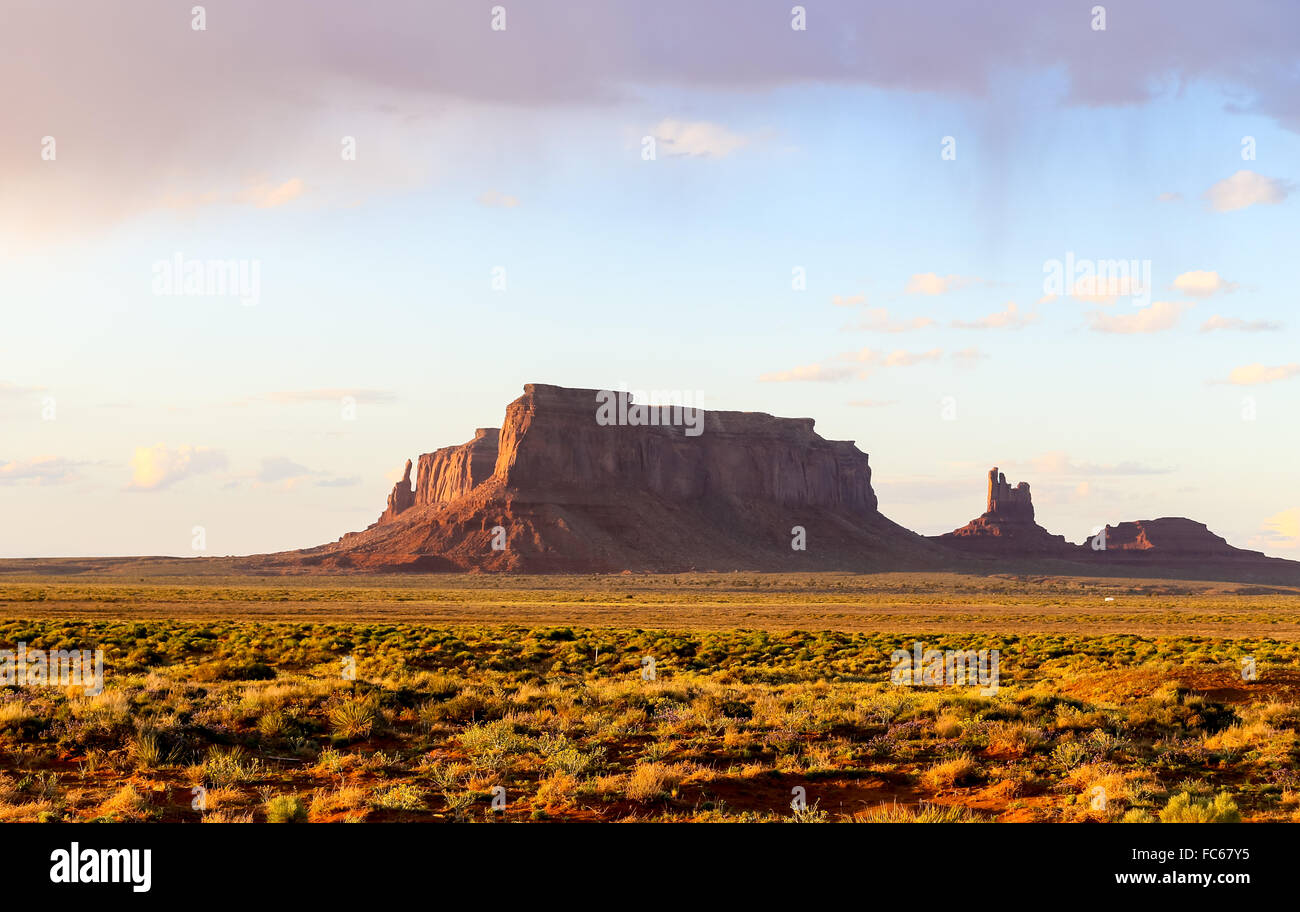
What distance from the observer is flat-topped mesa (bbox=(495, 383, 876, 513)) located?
153000mm

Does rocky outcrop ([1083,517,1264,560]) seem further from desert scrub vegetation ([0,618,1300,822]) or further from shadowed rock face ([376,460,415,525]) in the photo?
desert scrub vegetation ([0,618,1300,822])

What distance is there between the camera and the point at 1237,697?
1748 cm

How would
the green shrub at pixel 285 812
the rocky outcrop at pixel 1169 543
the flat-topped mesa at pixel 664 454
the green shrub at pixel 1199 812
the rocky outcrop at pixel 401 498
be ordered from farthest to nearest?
the rocky outcrop at pixel 401 498
the rocky outcrop at pixel 1169 543
the flat-topped mesa at pixel 664 454
the green shrub at pixel 285 812
the green shrub at pixel 1199 812

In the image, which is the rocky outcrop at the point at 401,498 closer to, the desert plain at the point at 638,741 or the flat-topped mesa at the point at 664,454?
the flat-topped mesa at the point at 664,454

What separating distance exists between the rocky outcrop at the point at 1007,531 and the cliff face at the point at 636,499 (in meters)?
19.7

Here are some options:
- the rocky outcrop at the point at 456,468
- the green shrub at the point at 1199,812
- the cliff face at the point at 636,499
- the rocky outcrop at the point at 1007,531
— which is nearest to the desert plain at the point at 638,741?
the green shrub at the point at 1199,812

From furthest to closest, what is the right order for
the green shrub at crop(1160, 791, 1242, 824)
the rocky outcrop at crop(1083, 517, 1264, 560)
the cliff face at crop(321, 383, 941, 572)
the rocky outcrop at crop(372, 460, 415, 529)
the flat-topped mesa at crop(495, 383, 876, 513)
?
the rocky outcrop at crop(372, 460, 415, 529)
the rocky outcrop at crop(1083, 517, 1264, 560)
the flat-topped mesa at crop(495, 383, 876, 513)
the cliff face at crop(321, 383, 941, 572)
the green shrub at crop(1160, 791, 1242, 824)

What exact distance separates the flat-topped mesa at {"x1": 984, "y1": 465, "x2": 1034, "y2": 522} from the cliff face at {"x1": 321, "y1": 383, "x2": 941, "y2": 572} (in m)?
26.9

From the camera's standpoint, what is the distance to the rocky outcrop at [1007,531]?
18012 centimetres

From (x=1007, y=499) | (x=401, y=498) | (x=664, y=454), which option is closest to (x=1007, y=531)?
(x=1007, y=499)

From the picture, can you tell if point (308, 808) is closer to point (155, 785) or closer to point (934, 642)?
point (155, 785)

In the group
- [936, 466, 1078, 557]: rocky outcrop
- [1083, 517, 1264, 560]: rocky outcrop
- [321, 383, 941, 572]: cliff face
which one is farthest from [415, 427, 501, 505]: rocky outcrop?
[1083, 517, 1264, 560]: rocky outcrop
